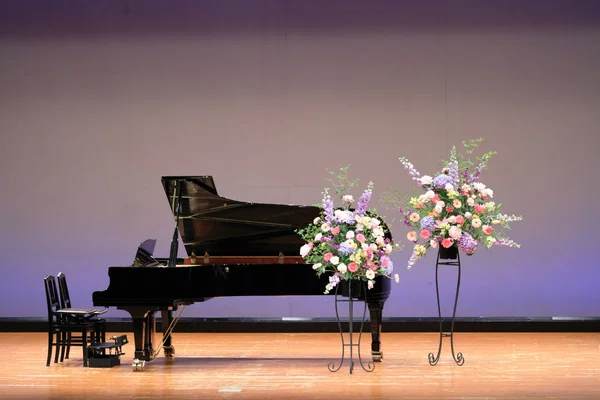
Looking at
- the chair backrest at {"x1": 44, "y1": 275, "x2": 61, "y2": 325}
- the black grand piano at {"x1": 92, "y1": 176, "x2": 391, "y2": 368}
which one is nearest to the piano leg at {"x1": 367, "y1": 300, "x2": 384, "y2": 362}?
the black grand piano at {"x1": 92, "y1": 176, "x2": 391, "y2": 368}

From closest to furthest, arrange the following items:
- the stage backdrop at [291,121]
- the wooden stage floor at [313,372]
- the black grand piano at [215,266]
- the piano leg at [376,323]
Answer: the wooden stage floor at [313,372], the black grand piano at [215,266], the piano leg at [376,323], the stage backdrop at [291,121]

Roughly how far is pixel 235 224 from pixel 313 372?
139 centimetres

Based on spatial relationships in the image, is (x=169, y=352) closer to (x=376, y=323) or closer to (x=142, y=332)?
(x=142, y=332)

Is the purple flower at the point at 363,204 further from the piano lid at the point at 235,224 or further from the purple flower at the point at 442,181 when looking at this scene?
the piano lid at the point at 235,224

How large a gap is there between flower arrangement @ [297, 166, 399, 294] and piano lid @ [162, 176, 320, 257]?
0.76m

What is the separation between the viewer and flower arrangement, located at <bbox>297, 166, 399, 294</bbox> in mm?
6027

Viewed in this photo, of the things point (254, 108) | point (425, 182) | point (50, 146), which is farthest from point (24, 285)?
point (425, 182)

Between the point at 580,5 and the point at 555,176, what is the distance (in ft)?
6.25

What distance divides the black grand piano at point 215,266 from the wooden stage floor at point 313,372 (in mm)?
441

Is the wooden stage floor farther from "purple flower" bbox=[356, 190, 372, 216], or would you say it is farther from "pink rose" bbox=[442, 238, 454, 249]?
"purple flower" bbox=[356, 190, 372, 216]

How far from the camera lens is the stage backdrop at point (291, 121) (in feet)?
30.1

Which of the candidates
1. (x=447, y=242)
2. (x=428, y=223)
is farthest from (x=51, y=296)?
(x=447, y=242)

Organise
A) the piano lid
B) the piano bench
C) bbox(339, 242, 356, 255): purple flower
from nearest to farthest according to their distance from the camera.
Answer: bbox(339, 242, 356, 255): purple flower → the piano bench → the piano lid

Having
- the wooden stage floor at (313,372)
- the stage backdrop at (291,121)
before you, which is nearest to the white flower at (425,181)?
the wooden stage floor at (313,372)
